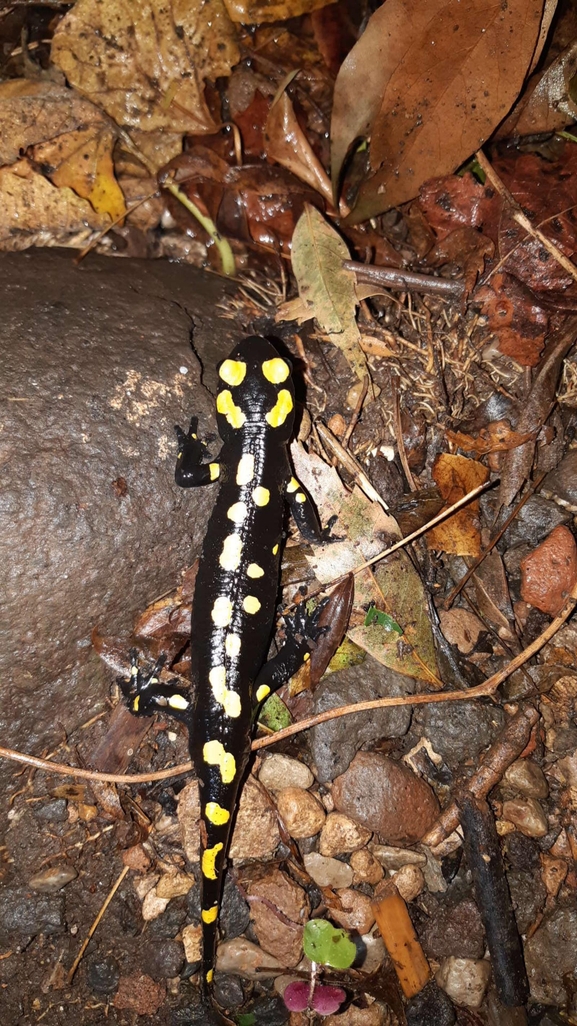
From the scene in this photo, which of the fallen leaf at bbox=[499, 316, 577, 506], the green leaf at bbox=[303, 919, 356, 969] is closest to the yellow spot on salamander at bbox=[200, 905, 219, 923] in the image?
the green leaf at bbox=[303, 919, 356, 969]

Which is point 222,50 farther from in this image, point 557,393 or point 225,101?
point 557,393

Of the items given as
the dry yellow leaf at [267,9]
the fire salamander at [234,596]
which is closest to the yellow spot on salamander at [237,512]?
the fire salamander at [234,596]

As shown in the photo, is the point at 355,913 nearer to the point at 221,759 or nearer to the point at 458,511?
the point at 221,759

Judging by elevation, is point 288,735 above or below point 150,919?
above

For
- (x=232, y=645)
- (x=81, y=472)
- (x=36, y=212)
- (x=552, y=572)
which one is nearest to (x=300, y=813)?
(x=232, y=645)

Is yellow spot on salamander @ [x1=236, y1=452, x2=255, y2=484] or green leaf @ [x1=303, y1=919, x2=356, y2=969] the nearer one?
green leaf @ [x1=303, y1=919, x2=356, y2=969]

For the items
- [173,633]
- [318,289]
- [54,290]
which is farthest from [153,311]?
[173,633]

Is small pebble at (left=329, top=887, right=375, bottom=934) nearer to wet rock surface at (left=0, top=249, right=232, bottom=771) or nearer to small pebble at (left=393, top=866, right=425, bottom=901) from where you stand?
small pebble at (left=393, top=866, right=425, bottom=901)
